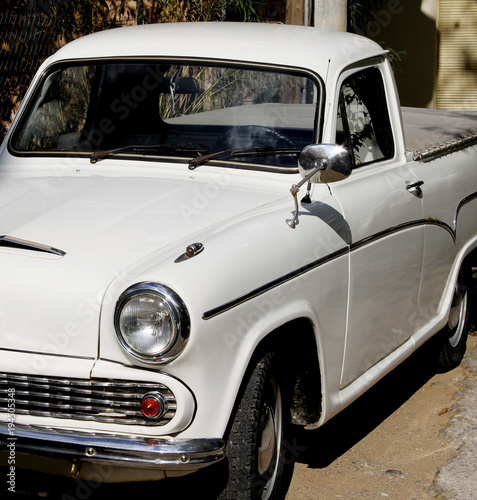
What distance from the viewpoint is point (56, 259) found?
114 inches

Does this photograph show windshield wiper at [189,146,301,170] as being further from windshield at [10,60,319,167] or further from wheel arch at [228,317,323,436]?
wheel arch at [228,317,323,436]

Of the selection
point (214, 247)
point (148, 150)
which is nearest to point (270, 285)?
point (214, 247)

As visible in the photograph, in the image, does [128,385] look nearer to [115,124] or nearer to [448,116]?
[115,124]

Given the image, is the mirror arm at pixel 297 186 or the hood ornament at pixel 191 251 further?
the mirror arm at pixel 297 186

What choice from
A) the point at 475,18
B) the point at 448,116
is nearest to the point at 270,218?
the point at 448,116

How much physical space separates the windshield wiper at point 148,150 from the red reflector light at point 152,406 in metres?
1.45

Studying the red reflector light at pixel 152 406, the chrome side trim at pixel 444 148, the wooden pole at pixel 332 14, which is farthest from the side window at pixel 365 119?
the wooden pole at pixel 332 14

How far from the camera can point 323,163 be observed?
3.27 metres

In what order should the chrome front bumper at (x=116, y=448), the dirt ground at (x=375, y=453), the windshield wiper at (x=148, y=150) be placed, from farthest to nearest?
the windshield wiper at (x=148, y=150) → the dirt ground at (x=375, y=453) → the chrome front bumper at (x=116, y=448)

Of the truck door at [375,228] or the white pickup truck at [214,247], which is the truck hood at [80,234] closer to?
the white pickup truck at [214,247]

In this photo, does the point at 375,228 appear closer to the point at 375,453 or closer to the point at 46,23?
the point at 375,453

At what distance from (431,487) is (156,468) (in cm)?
150

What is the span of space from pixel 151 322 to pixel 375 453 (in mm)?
1784

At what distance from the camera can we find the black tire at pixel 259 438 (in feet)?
9.63
